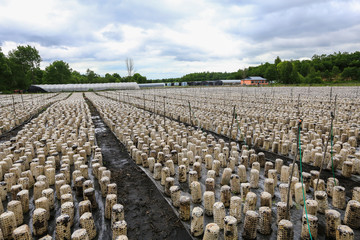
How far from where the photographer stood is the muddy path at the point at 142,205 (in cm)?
318

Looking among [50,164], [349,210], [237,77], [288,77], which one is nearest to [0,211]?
[50,164]

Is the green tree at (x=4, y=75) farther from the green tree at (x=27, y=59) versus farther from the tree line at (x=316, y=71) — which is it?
the tree line at (x=316, y=71)

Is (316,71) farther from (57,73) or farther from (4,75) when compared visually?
(4,75)

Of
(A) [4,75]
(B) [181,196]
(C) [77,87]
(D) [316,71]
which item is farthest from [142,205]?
(D) [316,71]

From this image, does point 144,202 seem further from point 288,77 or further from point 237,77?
point 237,77

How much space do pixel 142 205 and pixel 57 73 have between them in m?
83.8

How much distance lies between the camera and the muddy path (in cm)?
318

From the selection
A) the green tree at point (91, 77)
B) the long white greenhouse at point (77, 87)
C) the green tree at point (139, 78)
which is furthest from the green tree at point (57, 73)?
the green tree at point (139, 78)

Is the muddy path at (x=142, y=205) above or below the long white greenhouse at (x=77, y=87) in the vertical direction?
below

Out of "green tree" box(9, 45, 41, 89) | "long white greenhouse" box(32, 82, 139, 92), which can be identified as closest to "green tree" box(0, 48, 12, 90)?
"long white greenhouse" box(32, 82, 139, 92)

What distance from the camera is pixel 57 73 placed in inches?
2923

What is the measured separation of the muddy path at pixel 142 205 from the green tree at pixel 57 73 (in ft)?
264

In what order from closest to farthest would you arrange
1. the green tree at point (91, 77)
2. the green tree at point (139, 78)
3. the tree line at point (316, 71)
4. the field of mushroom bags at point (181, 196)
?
the field of mushroom bags at point (181, 196), the tree line at point (316, 71), the green tree at point (91, 77), the green tree at point (139, 78)

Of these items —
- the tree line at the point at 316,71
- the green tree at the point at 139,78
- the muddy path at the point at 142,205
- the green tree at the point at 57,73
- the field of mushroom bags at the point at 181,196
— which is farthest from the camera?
the green tree at the point at 139,78
